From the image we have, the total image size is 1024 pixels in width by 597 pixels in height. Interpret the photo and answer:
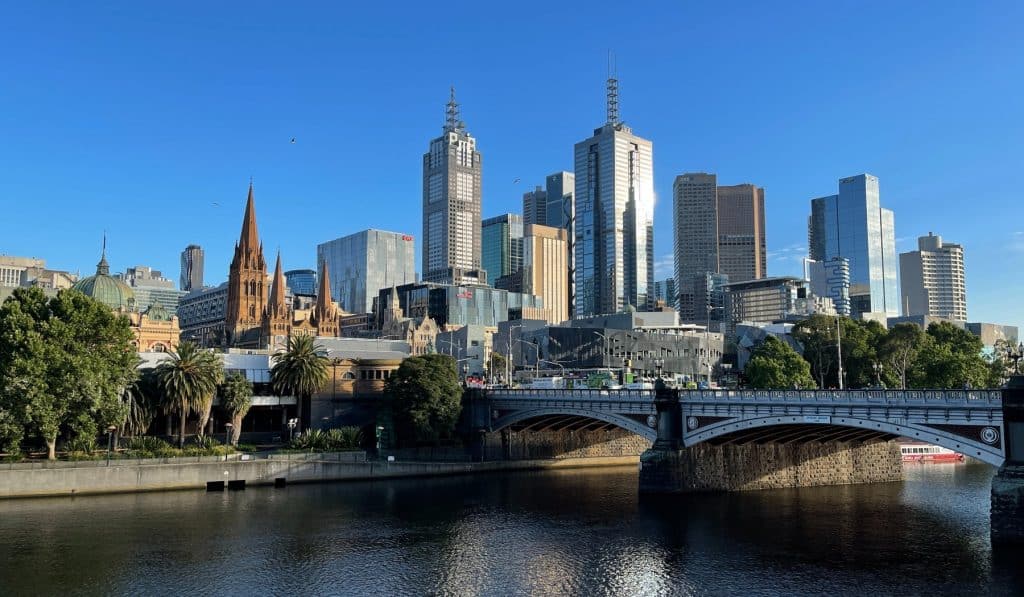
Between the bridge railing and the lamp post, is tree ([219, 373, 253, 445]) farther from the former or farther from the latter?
the bridge railing

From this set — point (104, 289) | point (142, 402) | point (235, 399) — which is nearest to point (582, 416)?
point (235, 399)

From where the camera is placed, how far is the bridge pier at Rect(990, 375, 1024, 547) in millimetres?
56719

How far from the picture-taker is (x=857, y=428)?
72875 millimetres

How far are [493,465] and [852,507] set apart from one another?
151ft

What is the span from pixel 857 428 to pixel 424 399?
51747mm

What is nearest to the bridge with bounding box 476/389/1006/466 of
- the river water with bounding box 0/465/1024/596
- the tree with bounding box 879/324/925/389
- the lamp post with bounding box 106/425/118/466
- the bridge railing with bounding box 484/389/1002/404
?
the bridge railing with bounding box 484/389/1002/404

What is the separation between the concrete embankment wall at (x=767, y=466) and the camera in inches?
3278

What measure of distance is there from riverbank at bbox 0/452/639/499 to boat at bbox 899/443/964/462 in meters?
58.5

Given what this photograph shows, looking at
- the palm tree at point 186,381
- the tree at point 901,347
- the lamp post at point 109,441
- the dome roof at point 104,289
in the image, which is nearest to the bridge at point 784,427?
Answer: the palm tree at point 186,381

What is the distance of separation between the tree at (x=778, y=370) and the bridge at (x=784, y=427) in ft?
107

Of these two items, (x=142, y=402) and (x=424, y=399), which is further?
(x=424, y=399)

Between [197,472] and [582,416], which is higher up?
[582,416]

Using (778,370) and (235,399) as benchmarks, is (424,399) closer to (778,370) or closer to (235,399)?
(235,399)

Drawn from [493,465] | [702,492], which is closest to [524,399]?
[493,465]
